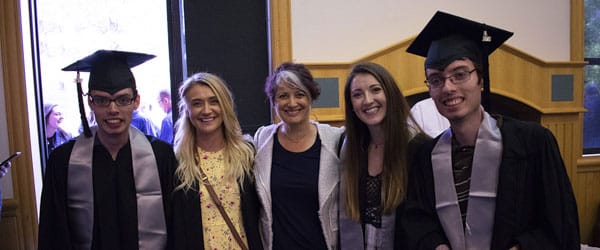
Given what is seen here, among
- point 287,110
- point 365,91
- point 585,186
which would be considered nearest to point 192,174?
point 287,110

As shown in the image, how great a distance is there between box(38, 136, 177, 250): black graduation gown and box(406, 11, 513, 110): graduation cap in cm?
141

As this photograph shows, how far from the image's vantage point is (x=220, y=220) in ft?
6.15

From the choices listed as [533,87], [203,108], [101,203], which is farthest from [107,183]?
[533,87]

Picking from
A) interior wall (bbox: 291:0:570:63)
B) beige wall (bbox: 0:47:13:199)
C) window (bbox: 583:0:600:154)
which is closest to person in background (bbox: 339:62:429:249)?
interior wall (bbox: 291:0:570:63)

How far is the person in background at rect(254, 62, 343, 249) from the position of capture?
73.0 inches

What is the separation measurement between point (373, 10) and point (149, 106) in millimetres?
2468

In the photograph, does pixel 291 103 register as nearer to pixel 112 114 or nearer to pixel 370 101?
pixel 370 101

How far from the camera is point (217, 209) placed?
73.7 inches

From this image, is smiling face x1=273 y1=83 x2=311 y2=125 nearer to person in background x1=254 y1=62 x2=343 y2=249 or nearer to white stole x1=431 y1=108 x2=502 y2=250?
person in background x1=254 y1=62 x2=343 y2=249

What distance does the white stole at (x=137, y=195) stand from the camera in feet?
5.94

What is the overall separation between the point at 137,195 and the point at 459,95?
1476mm

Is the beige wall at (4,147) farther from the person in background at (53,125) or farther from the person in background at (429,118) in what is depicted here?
the person in background at (429,118)

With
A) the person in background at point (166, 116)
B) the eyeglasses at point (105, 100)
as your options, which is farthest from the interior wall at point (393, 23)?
the eyeglasses at point (105, 100)

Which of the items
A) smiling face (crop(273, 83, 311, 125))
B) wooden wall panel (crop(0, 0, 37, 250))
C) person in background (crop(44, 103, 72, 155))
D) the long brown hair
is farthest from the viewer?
person in background (crop(44, 103, 72, 155))
